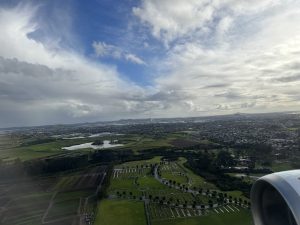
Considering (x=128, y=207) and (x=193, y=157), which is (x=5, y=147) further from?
(x=128, y=207)

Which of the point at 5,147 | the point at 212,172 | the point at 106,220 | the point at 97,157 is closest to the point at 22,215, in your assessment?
the point at 106,220

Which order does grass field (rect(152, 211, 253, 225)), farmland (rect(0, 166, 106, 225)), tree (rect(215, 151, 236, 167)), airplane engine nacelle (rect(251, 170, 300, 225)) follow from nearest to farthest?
airplane engine nacelle (rect(251, 170, 300, 225)), grass field (rect(152, 211, 253, 225)), farmland (rect(0, 166, 106, 225)), tree (rect(215, 151, 236, 167))

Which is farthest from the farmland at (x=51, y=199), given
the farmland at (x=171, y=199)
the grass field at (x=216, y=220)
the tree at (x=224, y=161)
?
the tree at (x=224, y=161)

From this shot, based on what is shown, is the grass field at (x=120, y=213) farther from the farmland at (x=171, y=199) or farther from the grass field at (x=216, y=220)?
the grass field at (x=216, y=220)

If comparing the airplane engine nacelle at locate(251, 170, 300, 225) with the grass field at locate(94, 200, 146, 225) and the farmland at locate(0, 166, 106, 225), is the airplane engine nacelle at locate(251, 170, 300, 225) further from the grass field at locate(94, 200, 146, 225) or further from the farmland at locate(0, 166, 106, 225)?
the farmland at locate(0, 166, 106, 225)

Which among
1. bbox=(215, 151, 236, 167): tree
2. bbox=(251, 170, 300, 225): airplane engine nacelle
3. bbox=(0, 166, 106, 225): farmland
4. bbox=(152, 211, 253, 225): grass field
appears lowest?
bbox=(152, 211, 253, 225): grass field

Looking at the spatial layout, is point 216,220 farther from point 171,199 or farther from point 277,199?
point 277,199

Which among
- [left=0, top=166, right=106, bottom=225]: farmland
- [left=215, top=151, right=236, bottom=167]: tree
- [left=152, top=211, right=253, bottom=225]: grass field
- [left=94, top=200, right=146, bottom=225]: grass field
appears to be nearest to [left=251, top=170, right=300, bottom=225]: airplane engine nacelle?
[left=152, top=211, right=253, bottom=225]: grass field

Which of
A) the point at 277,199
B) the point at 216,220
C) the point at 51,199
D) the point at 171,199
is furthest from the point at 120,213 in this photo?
the point at 277,199
